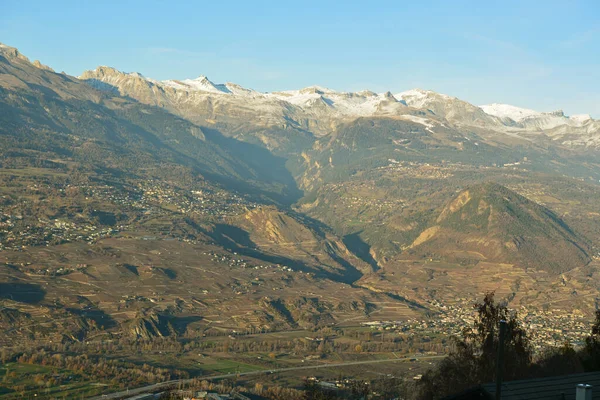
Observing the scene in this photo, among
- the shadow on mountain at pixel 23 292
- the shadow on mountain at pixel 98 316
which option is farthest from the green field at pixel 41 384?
the shadow on mountain at pixel 23 292

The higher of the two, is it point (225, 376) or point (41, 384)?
point (225, 376)

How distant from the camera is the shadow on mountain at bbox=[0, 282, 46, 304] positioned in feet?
461

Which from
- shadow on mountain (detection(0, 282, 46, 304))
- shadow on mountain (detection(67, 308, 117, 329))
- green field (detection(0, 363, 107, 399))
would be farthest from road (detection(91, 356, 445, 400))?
shadow on mountain (detection(0, 282, 46, 304))

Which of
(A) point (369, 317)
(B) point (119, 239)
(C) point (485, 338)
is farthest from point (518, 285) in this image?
(C) point (485, 338)

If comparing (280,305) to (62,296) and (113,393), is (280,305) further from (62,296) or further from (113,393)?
(113,393)

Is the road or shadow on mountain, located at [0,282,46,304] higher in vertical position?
shadow on mountain, located at [0,282,46,304]

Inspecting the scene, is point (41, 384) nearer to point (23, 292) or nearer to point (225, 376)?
point (225, 376)

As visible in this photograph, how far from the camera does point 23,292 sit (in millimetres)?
144125

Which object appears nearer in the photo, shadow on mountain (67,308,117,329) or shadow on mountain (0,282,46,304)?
shadow on mountain (67,308,117,329)

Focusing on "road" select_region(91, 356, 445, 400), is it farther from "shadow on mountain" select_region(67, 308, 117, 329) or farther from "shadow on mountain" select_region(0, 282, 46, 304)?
"shadow on mountain" select_region(0, 282, 46, 304)

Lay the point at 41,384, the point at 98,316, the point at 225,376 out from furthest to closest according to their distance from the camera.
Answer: the point at 98,316 < the point at 225,376 < the point at 41,384

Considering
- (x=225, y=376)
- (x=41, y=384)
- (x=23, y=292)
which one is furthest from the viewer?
(x=23, y=292)

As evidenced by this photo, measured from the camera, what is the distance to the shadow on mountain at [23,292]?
14062cm

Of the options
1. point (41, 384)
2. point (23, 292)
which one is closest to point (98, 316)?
point (23, 292)
